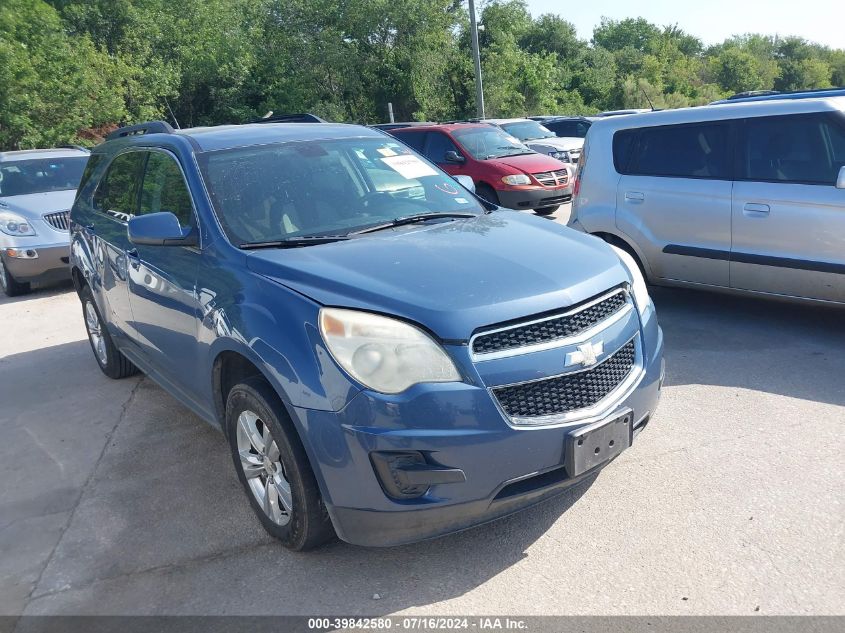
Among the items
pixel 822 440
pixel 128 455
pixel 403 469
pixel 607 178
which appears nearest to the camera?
pixel 403 469

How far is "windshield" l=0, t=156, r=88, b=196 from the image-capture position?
1014cm

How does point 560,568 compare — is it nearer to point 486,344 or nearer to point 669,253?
point 486,344

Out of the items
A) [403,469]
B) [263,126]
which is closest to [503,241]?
[403,469]

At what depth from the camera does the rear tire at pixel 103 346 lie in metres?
5.71

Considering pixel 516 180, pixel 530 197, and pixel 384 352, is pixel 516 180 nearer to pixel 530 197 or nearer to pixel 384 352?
pixel 530 197

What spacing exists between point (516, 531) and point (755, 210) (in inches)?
136

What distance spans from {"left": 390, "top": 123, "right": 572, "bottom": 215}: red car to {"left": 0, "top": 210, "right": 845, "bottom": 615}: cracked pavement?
7.20 m

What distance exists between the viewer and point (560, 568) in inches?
120

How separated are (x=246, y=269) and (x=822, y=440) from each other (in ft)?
9.83

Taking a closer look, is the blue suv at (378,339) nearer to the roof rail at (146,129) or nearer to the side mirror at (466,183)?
the side mirror at (466,183)

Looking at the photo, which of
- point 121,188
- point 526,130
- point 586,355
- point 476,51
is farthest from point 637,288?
point 476,51

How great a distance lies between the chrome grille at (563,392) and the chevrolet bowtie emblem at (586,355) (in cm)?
4

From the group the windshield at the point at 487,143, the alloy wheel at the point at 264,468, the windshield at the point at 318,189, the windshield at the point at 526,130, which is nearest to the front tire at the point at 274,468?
the alloy wheel at the point at 264,468

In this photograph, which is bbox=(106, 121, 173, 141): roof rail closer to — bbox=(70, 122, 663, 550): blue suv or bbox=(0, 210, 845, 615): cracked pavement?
bbox=(70, 122, 663, 550): blue suv
